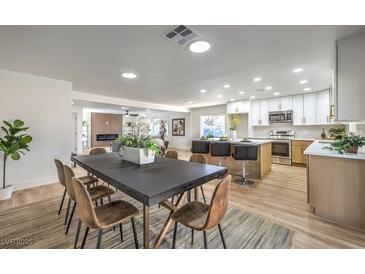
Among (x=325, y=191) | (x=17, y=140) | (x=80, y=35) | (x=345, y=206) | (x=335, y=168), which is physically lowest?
(x=345, y=206)

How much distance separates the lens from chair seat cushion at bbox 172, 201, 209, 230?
137cm

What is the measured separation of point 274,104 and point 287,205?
4.43m

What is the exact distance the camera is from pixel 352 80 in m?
2.04

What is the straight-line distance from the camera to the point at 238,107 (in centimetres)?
676

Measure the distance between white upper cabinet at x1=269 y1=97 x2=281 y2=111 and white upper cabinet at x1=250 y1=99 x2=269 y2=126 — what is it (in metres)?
0.12

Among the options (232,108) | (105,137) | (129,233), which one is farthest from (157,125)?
(129,233)

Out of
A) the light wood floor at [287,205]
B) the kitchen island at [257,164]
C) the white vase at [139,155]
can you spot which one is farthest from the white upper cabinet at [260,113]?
the white vase at [139,155]

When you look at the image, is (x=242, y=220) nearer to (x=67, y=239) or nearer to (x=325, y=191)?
(x=325, y=191)

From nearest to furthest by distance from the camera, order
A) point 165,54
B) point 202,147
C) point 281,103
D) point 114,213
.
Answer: point 114,213 → point 165,54 → point 202,147 → point 281,103

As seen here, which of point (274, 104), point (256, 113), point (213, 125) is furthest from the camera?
point (213, 125)

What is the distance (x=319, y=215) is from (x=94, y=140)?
1098cm

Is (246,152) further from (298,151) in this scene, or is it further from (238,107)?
(238,107)

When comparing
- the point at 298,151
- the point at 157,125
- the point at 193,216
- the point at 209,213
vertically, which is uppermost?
the point at 157,125
